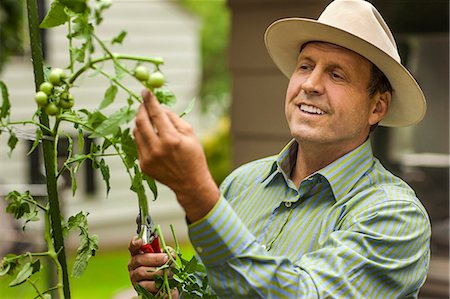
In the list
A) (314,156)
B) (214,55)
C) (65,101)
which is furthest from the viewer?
(214,55)

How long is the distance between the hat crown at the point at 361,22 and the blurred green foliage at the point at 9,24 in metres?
4.33

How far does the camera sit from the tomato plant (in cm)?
128

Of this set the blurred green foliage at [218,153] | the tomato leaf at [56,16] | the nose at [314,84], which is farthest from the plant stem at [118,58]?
the blurred green foliage at [218,153]

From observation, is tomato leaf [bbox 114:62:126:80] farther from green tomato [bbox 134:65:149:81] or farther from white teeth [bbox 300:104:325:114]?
white teeth [bbox 300:104:325:114]

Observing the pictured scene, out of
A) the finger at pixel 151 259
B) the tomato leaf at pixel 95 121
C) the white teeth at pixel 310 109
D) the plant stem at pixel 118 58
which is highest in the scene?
the plant stem at pixel 118 58

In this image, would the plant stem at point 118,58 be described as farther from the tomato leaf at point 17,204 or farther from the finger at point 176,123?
the tomato leaf at point 17,204

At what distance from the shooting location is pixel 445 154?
472 cm

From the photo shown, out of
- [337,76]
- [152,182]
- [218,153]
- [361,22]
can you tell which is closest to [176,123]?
[152,182]

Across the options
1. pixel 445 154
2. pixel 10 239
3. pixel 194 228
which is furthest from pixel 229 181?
pixel 10 239

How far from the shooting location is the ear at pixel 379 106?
192 cm

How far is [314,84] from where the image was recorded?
177cm

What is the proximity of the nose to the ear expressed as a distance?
0.18 meters

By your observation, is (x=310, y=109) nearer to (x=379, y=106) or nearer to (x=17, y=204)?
(x=379, y=106)

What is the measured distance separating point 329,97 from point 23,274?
0.72 m
